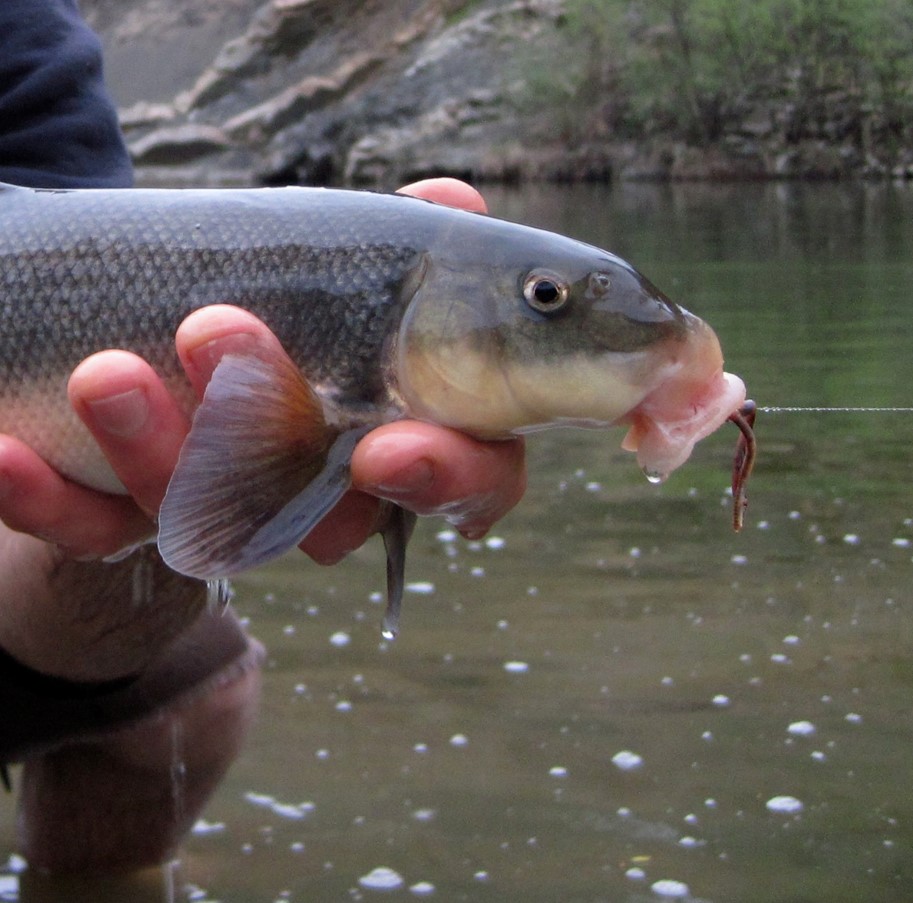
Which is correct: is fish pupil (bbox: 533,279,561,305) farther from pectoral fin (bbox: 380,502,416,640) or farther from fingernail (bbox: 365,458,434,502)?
pectoral fin (bbox: 380,502,416,640)

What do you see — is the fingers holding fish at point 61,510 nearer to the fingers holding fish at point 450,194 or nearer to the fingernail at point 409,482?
the fingernail at point 409,482

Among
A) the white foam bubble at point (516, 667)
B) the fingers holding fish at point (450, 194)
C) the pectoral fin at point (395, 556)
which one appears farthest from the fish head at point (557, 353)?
the white foam bubble at point (516, 667)

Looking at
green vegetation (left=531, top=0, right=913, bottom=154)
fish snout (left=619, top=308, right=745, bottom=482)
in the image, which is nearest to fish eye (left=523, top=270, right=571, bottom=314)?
fish snout (left=619, top=308, right=745, bottom=482)

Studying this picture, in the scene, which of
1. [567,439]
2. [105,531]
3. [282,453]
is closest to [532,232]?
[282,453]

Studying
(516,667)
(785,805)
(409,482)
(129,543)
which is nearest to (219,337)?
(409,482)

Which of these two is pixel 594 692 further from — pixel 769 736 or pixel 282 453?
pixel 282 453
